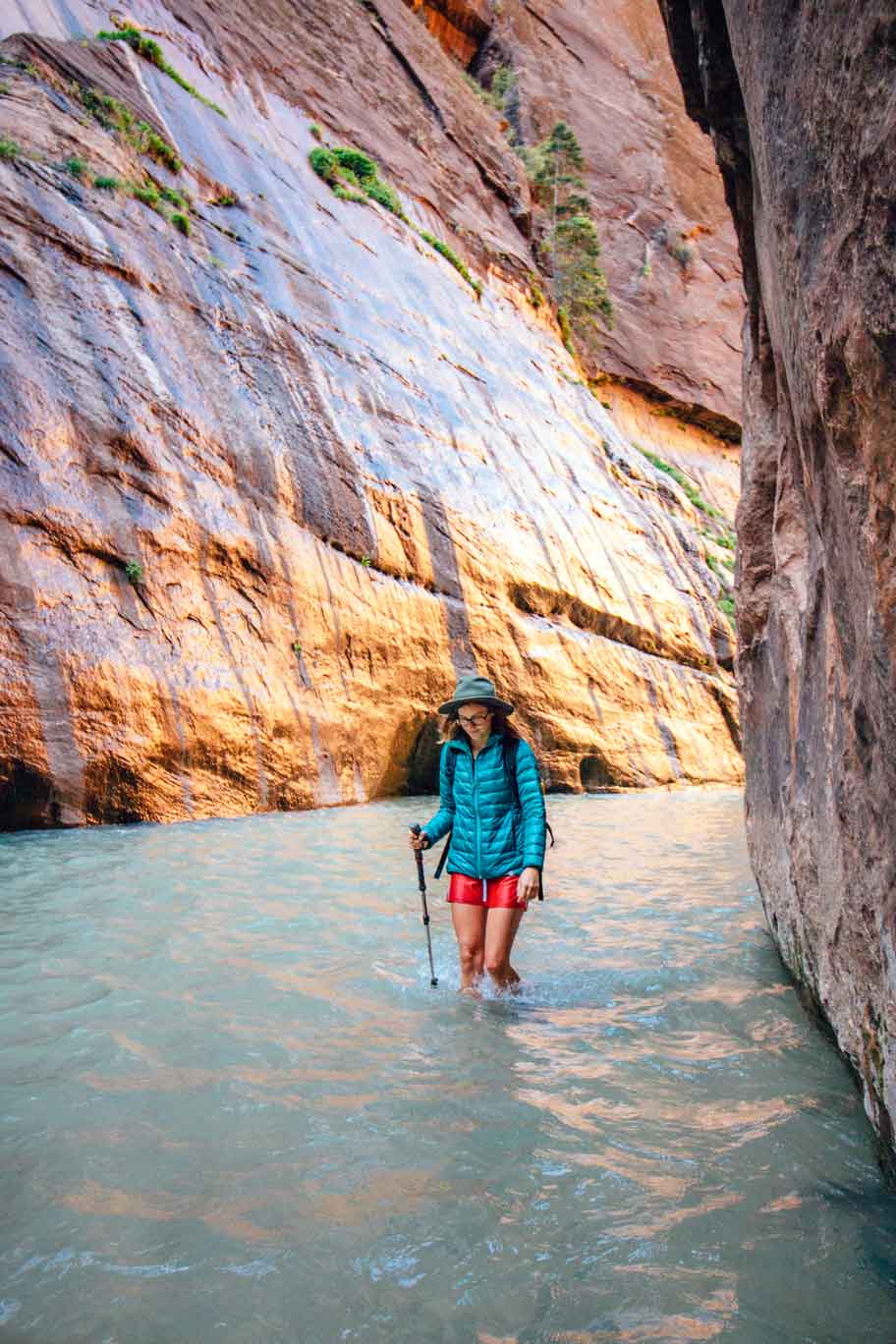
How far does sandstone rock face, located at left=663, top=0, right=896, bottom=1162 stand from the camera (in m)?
1.99

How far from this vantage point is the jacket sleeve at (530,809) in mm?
4418

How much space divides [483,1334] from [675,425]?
117 ft

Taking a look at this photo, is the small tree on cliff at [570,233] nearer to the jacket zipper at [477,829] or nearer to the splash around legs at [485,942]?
the jacket zipper at [477,829]

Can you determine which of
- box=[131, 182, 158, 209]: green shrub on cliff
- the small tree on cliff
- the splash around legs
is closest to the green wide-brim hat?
the splash around legs

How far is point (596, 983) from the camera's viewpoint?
470 centimetres

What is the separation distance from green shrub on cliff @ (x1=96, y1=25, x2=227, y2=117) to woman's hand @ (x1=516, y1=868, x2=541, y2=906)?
1918cm

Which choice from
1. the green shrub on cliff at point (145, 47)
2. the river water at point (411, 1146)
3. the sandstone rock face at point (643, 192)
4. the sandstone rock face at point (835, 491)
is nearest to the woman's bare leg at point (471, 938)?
the river water at point (411, 1146)

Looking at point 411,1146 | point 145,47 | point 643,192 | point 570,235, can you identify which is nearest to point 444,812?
point 411,1146

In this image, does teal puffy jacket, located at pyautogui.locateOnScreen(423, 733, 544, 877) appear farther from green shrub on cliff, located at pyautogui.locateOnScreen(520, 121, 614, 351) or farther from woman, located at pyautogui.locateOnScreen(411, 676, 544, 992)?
green shrub on cliff, located at pyautogui.locateOnScreen(520, 121, 614, 351)

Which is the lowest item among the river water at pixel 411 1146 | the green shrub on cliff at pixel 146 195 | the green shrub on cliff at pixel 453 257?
the river water at pixel 411 1146

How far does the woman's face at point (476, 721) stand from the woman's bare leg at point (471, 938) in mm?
863

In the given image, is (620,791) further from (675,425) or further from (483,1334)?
(675,425)

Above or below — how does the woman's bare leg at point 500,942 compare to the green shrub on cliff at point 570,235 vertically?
below

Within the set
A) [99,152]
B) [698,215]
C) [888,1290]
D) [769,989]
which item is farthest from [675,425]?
[888,1290]
